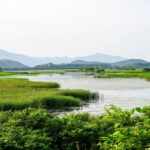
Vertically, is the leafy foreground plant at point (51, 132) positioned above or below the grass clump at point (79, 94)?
above

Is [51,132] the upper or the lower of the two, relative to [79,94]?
upper

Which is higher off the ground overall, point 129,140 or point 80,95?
point 129,140

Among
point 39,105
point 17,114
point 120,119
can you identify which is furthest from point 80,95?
point 120,119

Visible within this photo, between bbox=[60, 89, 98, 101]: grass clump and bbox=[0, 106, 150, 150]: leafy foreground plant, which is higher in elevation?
bbox=[0, 106, 150, 150]: leafy foreground plant

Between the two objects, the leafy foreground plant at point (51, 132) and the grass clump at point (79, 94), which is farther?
the grass clump at point (79, 94)

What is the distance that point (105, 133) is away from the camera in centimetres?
920

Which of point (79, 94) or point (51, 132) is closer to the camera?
point (51, 132)

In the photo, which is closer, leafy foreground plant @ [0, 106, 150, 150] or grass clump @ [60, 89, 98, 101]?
leafy foreground plant @ [0, 106, 150, 150]

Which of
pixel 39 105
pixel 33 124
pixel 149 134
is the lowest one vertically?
pixel 39 105

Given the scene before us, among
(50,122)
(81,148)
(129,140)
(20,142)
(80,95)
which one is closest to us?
(129,140)

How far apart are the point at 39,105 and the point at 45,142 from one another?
64.9 feet

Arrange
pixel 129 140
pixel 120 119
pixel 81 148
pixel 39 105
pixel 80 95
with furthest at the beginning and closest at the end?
pixel 80 95
pixel 39 105
pixel 81 148
pixel 120 119
pixel 129 140

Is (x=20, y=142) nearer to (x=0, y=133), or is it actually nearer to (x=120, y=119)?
(x=0, y=133)

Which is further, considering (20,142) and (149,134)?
(20,142)
